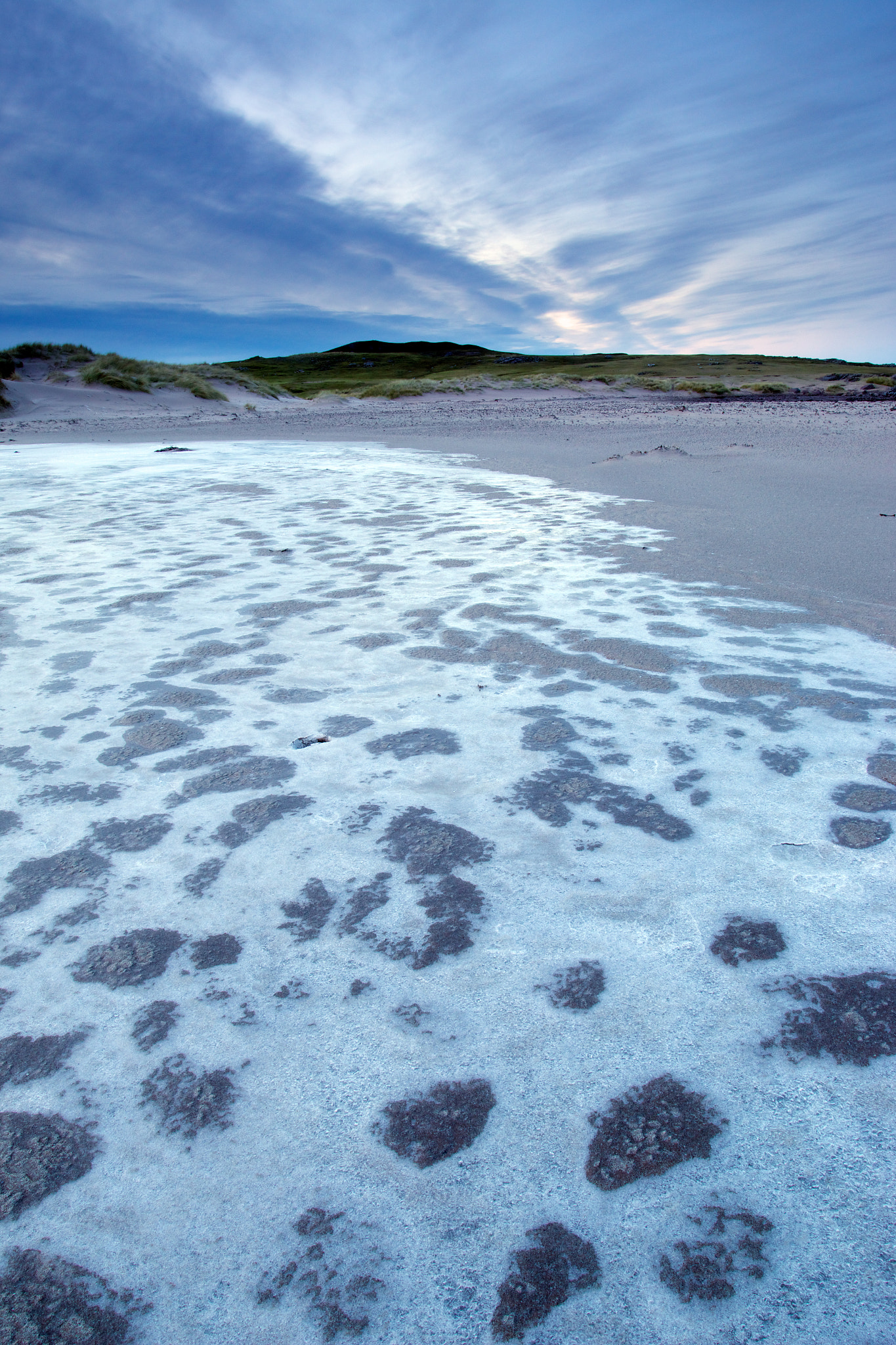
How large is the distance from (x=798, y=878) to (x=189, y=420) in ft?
53.9

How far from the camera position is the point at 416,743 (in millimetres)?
2051

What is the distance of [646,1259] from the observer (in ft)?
2.87

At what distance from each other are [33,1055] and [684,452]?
8.84 meters

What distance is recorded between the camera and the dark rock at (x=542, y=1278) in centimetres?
82

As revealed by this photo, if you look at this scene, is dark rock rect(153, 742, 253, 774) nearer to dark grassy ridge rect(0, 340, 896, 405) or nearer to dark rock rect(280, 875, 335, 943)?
dark rock rect(280, 875, 335, 943)

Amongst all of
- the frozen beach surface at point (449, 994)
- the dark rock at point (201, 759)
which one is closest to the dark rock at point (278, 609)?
the frozen beach surface at point (449, 994)

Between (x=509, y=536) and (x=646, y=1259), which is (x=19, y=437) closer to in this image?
(x=509, y=536)

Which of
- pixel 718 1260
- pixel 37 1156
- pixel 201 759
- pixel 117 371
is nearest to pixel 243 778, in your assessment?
pixel 201 759

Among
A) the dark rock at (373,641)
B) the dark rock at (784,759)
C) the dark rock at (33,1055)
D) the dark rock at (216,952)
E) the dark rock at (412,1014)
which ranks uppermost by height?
the dark rock at (373,641)

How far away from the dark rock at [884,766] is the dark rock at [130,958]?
65.2 inches

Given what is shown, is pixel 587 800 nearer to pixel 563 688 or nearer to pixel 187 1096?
pixel 563 688

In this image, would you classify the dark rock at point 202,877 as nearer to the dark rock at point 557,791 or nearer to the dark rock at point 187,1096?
the dark rock at point 187,1096

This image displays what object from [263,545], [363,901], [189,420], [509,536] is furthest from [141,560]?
[189,420]

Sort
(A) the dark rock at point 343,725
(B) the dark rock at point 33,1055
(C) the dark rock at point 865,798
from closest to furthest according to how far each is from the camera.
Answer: (B) the dark rock at point 33,1055, (C) the dark rock at point 865,798, (A) the dark rock at point 343,725
